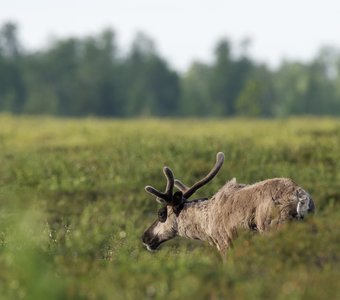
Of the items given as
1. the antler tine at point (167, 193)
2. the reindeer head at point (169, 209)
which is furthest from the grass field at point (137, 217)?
the antler tine at point (167, 193)

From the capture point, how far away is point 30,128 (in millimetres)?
34875

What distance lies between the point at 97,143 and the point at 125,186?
7001 millimetres

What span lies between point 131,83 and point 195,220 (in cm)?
9915

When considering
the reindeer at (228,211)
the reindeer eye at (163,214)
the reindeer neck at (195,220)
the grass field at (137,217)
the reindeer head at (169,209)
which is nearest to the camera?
the grass field at (137,217)

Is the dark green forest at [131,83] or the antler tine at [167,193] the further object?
the dark green forest at [131,83]

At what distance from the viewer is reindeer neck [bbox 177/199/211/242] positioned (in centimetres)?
1131

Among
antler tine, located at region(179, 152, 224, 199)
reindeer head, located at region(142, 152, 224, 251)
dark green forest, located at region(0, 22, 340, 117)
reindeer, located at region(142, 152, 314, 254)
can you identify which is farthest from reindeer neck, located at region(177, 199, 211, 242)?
dark green forest, located at region(0, 22, 340, 117)

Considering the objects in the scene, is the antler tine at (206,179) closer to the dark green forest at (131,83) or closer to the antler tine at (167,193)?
the antler tine at (167,193)

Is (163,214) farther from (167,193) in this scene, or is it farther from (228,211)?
(228,211)

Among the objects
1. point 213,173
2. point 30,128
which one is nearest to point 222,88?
point 30,128

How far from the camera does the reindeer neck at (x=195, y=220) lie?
11312mm

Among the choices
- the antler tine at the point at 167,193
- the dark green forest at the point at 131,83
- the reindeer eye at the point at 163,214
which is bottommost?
the reindeer eye at the point at 163,214

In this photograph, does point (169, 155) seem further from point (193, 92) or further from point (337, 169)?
point (193, 92)

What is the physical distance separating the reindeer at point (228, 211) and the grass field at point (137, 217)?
0.94 ft
